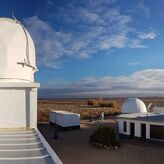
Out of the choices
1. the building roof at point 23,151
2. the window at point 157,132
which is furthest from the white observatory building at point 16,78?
the window at point 157,132

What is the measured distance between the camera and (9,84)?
A: 1323cm

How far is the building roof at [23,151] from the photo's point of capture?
22.5 feet

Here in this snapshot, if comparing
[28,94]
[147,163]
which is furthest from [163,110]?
[28,94]

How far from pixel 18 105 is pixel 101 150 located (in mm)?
7348

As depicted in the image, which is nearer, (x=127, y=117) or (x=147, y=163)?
(x=147, y=163)

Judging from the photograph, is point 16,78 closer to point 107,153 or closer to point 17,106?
point 17,106

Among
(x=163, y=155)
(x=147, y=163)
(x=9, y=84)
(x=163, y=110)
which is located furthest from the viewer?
(x=163, y=110)

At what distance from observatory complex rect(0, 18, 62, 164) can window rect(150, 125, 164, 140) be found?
9.86 m

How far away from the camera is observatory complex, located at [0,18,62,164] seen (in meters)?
8.61

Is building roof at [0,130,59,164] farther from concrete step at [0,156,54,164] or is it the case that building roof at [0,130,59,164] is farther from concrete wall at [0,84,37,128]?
concrete wall at [0,84,37,128]

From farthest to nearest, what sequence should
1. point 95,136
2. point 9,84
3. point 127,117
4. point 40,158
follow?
point 127,117 < point 95,136 < point 9,84 < point 40,158

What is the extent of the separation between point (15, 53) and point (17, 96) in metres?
2.76

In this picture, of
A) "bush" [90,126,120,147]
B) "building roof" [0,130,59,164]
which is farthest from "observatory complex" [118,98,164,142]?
"building roof" [0,130,59,164]

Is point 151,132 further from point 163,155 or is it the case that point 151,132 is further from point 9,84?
point 9,84
